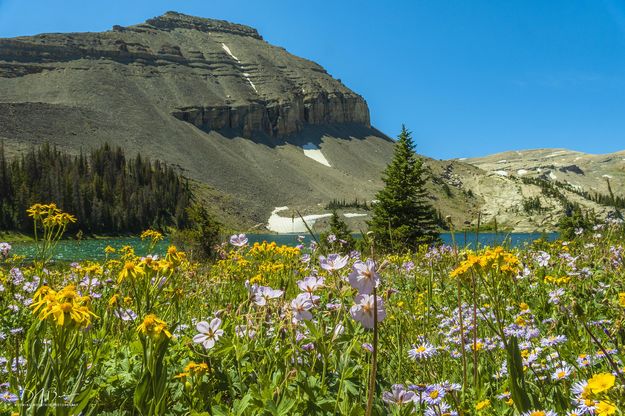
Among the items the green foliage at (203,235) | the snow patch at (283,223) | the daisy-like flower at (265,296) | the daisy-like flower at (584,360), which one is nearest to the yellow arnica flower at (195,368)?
the daisy-like flower at (265,296)

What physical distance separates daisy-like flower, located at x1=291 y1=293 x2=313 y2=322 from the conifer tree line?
10109cm

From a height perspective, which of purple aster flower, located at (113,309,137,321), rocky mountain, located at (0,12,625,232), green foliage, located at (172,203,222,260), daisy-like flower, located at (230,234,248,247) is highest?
rocky mountain, located at (0,12,625,232)

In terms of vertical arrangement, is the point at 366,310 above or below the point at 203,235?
above

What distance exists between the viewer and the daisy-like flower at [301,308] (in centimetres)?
194

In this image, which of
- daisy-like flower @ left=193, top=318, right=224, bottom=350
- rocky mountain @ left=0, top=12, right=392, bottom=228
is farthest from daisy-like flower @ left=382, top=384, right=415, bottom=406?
rocky mountain @ left=0, top=12, right=392, bottom=228

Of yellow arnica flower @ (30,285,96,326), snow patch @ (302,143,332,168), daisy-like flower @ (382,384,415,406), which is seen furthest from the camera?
snow patch @ (302,143,332,168)

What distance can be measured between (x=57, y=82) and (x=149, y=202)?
289 feet

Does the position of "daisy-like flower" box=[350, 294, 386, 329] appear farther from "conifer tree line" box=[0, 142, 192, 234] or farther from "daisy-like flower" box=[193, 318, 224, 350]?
"conifer tree line" box=[0, 142, 192, 234]

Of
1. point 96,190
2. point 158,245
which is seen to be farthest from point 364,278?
point 96,190

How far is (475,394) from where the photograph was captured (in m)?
2.23

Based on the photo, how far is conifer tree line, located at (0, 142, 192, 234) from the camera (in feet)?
310

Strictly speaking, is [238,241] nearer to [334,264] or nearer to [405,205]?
[334,264]

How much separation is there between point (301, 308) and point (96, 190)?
11686 cm

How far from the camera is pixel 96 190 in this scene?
106312 mm
